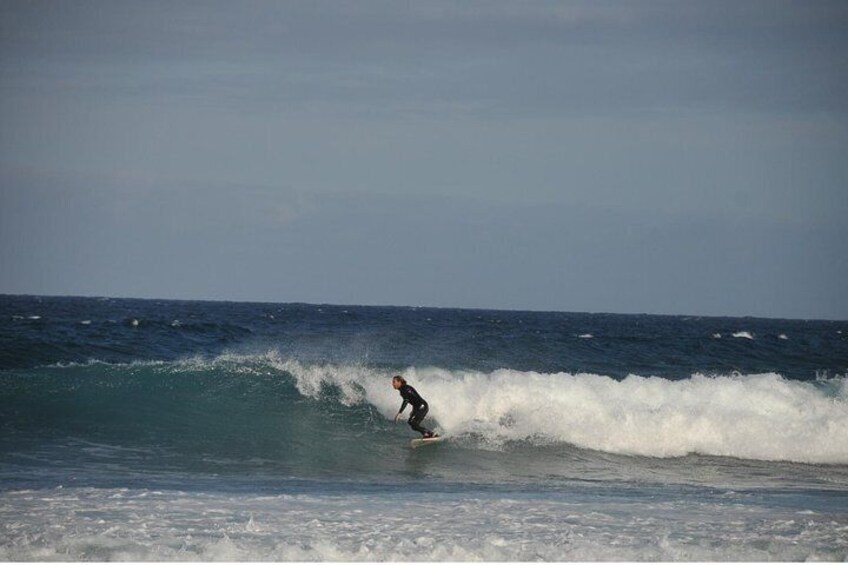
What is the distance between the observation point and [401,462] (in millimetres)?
15078

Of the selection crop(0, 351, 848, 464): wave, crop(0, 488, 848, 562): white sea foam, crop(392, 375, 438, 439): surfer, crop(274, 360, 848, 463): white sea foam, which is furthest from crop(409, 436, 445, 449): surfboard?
crop(0, 488, 848, 562): white sea foam

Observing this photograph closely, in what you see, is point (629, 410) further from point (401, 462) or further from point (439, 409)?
point (401, 462)

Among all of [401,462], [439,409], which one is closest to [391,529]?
[401,462]

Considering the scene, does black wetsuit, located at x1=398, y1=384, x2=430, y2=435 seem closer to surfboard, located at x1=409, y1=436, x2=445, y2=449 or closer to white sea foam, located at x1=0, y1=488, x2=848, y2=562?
surfboard, located at x1=409, y1=436, x2=445, y2=449

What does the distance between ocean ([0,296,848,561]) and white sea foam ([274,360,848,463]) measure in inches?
2.0

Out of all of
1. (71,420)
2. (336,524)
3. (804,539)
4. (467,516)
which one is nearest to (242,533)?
(336,524)

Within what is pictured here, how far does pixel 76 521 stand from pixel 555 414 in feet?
36.1

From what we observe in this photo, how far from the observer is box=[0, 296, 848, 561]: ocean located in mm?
9055

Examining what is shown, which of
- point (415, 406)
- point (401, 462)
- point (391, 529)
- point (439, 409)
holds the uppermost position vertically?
point (415, 406)

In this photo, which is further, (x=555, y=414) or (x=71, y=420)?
(x=555, y=414)

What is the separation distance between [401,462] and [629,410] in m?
5.84

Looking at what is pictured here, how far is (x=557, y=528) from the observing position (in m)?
9.66

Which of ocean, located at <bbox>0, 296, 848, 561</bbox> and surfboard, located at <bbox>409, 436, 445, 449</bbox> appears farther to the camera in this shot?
surfboard, located at <bbox>409, 436, 445, 449</bbox>

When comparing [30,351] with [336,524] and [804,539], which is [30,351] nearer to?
[336,524]
